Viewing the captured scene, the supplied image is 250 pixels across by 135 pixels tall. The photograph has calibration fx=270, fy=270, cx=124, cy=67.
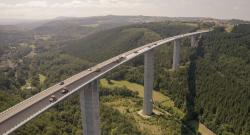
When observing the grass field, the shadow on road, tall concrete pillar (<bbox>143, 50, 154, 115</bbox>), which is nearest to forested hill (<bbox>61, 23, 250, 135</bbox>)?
the shadow on road

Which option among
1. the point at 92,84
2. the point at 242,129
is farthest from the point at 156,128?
the point at 92,84

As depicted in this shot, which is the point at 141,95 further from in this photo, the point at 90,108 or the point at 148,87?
the point at 90,108

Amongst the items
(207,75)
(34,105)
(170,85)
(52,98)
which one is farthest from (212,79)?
(34,105)

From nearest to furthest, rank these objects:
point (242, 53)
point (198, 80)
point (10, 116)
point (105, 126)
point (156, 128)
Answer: point (10, 116), point (105, 126), point (156, 128), point (198, 80), point (242, 53)

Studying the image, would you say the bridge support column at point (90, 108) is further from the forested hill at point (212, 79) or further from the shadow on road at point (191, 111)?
the forested hill at point (212, 79)

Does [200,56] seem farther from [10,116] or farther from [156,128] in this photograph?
[10,116]

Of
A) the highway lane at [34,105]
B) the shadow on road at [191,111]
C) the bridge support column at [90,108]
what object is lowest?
the shadow on road at [191,111]

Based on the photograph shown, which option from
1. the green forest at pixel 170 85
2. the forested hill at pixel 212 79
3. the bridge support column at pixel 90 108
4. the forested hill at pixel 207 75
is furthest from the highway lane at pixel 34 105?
the forested hill at pixel 207 75
